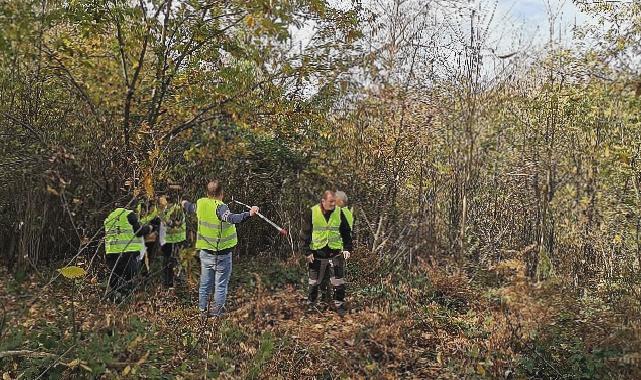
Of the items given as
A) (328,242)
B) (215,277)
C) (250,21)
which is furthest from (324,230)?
(250,21)

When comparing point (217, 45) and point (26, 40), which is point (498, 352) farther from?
point (26, 40)

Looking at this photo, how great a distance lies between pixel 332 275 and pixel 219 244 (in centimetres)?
181

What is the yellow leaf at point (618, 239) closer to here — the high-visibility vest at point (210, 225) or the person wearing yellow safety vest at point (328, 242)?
the person wearing yellow safety vest at point (328, 242)

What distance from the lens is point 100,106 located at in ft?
26.3

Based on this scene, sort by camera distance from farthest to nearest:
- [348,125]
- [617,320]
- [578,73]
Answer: [348,125] < [578,73] < [617,320]

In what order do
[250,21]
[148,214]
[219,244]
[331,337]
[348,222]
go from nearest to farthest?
[148,214], [250,21], [331,337], [219,244], [348,222]

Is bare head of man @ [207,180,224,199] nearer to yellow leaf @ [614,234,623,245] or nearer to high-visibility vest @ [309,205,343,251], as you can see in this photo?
high-visibility vest @ [309,205,343,251]

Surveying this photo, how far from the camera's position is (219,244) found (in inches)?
258

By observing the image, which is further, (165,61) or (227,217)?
(165,61)

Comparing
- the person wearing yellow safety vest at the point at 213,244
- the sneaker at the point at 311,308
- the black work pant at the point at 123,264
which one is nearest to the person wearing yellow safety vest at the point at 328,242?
the sneaker at the point at 311,308

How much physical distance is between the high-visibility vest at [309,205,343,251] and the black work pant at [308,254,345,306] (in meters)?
0.21

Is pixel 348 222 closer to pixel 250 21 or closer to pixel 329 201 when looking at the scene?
pixel 329 201

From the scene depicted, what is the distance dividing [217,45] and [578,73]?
4996mm

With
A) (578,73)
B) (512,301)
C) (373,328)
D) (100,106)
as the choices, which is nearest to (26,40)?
(100,106)
